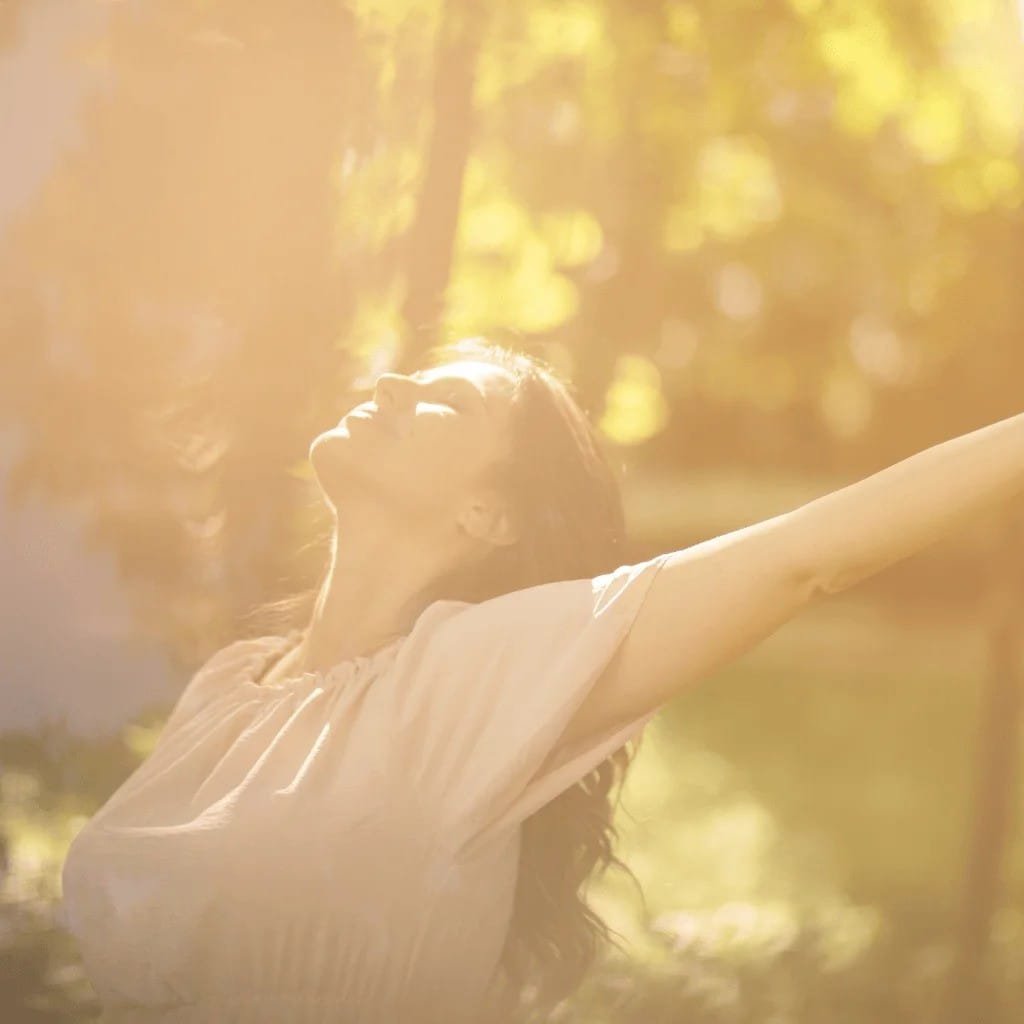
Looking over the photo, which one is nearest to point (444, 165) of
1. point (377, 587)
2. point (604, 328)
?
point (604, 328)

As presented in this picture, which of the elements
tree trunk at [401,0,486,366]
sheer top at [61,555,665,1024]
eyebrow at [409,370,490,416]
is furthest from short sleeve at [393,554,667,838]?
tree trunk at [401,0,486,366]

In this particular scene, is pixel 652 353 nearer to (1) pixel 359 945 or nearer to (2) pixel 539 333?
(2) pixel 539 333

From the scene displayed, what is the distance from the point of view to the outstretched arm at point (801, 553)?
1.36 m

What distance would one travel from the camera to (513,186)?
1792 mm

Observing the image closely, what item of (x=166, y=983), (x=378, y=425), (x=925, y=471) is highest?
(x=378, y=425)

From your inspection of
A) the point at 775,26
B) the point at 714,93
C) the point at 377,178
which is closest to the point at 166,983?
the point at 377,178

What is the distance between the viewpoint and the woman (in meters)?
1.41

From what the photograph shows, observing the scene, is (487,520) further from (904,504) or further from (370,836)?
(904,504)

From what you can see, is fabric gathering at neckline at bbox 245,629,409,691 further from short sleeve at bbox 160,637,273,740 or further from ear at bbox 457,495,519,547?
ear at bbox 457,495,519,547

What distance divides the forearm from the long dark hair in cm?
33

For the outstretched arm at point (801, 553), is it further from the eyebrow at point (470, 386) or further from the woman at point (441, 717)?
the eyebrow at point (470, 386)

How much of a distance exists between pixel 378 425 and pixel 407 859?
0.53 metres

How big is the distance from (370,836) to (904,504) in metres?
0.71

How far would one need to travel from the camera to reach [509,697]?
1458mm
